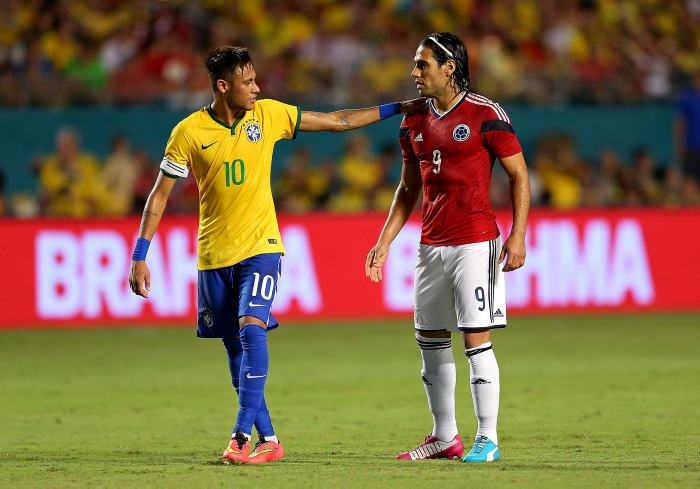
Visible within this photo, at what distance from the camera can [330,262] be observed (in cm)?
1703

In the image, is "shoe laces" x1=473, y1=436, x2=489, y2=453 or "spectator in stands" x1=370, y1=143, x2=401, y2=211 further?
"spectator in stands" x1=370, y1=143, x2=401, y2=211

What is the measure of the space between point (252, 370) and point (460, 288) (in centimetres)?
129

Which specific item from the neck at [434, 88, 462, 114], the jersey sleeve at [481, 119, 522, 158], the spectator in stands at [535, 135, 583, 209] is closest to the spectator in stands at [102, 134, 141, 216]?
the spectator in stands at [535, 135, 583, 209]

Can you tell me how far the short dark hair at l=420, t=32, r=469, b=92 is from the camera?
7352 millimetres

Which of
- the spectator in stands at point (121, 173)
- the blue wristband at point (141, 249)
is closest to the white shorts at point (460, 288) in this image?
the blue wristband at point (141, 249)

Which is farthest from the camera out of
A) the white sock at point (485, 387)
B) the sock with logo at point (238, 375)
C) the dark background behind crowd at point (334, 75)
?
the dark background behind crowd at point (334, 75)

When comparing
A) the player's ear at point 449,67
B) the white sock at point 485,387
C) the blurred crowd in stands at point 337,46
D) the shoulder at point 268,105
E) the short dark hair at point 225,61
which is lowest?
the white sock at point 485,387

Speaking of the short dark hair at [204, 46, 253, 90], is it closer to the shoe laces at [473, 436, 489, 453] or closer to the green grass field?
the green grass field

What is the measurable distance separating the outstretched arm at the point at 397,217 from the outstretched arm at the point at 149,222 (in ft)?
4.19

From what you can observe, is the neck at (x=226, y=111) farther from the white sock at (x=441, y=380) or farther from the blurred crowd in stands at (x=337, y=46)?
the blurred crowd in stands at (x=337, y=46)

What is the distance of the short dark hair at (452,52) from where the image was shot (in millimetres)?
7352

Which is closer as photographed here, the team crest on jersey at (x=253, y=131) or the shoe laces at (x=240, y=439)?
the shoe laces at (x=240, y=439)

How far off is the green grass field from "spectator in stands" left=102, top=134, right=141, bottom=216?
6.75 ft

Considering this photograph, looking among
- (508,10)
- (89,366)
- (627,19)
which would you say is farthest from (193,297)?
(627,19)
